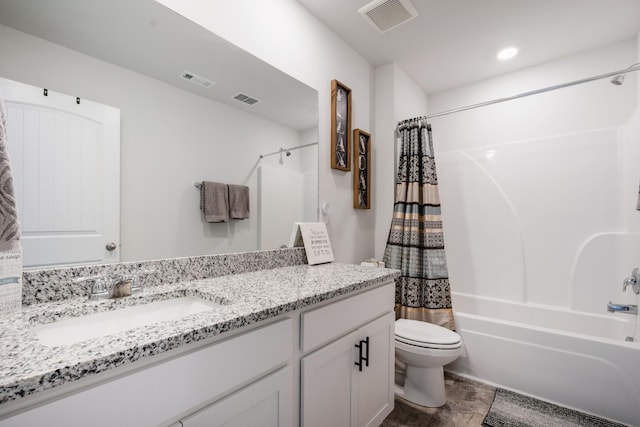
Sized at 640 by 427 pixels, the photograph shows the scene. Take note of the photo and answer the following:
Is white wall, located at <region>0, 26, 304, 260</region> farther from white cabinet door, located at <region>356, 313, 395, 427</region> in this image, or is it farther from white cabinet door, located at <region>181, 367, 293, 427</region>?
white cabinet door, located at <region>356, 313, 395, 427</region>

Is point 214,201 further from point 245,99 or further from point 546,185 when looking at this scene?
point 546,185

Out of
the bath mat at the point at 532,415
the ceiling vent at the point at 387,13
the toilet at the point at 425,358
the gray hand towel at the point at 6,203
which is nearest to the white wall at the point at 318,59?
the ceiling vent at the point at 387,13

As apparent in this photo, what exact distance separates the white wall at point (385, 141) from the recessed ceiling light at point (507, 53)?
738mm

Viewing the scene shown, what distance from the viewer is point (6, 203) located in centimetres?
77

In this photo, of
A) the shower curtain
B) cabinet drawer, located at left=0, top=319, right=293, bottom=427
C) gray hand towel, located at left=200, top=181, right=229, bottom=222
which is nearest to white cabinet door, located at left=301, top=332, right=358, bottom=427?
cabinet drawer, located at left=0, top=319, right=293, bottom=427

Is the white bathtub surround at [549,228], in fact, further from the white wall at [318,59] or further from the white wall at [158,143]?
the white wall at [158,143]

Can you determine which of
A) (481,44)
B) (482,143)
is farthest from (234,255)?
(482,143)

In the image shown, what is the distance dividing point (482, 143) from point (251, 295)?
2597mm

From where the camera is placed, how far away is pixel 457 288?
2.79 meters

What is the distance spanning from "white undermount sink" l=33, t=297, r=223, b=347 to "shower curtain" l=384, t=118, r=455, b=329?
1.57 meters

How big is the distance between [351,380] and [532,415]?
1212 millimetres

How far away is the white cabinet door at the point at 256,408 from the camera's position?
73 cm

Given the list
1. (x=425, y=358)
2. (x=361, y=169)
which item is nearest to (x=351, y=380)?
(x=425, y=358)

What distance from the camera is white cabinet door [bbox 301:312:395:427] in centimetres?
107
